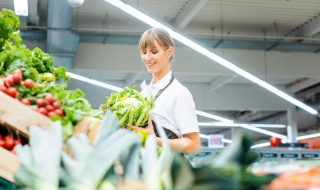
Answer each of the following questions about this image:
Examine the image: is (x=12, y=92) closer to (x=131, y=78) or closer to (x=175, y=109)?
(x=175, y=109)

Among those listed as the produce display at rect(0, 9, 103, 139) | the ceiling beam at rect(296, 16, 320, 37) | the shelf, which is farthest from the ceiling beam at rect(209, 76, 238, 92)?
the produce display at rect(0, 9, 103, 139)

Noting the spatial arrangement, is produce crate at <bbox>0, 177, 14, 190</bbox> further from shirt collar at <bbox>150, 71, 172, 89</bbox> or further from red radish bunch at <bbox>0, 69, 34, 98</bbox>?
shirt collar at <bbox>150, 71, 172, 89</bbox>

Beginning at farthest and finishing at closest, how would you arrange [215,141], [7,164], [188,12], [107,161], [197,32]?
1. [197,32]
2. [188,12]
3. [215,141]
4. [7,164]
5. [107,161]

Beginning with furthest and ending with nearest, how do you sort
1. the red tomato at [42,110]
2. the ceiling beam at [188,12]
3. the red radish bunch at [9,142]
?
the ceiling beam at [188,12] < the red radish bunch at [9,142] < the red tomato at [42,110]

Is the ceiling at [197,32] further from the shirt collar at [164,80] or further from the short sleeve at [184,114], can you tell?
the short sleeve at [184,114]

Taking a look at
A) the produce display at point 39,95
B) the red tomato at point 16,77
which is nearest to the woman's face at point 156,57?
the produce display at point 39,95

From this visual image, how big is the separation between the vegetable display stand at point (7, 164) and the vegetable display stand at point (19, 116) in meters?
0.10

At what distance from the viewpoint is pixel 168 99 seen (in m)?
2.70

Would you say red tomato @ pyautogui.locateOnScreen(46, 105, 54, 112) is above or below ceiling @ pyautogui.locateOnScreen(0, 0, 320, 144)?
below

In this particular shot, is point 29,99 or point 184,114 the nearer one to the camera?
point 29,99

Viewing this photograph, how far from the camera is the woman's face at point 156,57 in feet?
8.84

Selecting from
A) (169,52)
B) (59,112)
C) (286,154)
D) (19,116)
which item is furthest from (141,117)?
(286,154)

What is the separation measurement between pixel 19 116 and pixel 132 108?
100 centimetres

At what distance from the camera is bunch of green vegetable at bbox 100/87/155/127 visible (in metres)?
2.67
